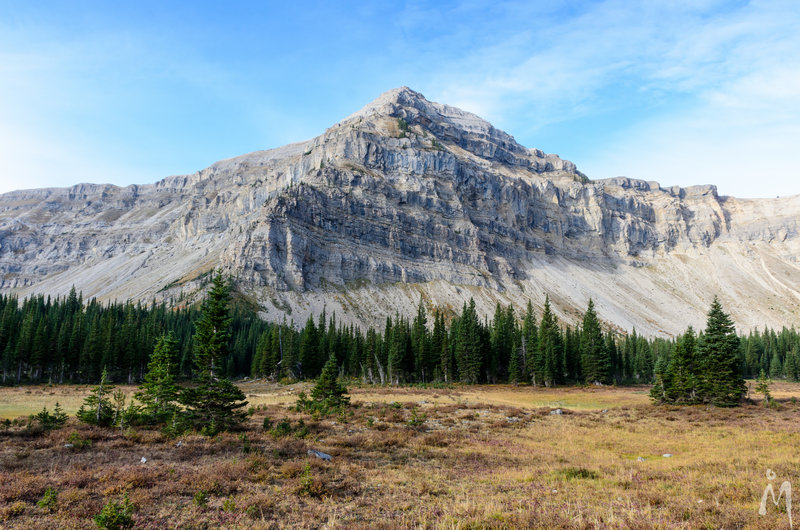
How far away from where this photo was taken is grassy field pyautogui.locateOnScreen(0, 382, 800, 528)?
410 inches

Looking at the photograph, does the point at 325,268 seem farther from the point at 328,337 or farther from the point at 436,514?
the point at 436,514

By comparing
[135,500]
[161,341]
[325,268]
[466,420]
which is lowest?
[466,420]

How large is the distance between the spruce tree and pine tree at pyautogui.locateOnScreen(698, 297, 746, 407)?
40825 mm

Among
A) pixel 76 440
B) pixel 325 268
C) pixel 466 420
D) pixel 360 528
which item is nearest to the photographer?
pixel 360 528

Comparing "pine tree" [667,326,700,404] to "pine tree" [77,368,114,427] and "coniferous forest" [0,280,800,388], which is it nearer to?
"coniferous forest" [0,280,800,388]

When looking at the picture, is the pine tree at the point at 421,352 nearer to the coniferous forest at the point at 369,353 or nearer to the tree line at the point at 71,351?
the coniferous forest at the point at 369,353

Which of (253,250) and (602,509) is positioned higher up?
(253,250)

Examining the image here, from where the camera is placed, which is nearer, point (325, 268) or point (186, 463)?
point (186, 463)

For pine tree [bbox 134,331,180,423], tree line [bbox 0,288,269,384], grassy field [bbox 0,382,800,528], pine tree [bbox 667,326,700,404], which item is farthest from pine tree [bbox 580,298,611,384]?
pine tree [bbox 134,331,180,423]

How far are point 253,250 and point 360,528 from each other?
187 meters

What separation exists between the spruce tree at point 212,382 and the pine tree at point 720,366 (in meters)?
40.8

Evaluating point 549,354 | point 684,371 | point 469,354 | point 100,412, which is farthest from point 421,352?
point 100,412

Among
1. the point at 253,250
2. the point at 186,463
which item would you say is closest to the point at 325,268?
the point at 253,250

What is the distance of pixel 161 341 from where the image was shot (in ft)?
87.5
